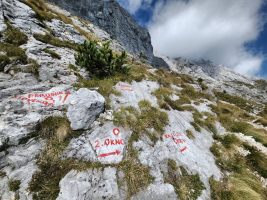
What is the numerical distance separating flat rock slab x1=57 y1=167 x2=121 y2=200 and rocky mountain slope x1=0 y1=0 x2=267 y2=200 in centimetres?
3

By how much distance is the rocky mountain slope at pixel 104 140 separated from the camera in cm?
706

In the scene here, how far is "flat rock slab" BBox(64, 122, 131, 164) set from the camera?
784 centimetres

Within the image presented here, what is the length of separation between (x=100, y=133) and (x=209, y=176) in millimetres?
4918

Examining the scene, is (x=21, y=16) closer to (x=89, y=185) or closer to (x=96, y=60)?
(x=96, y=60)

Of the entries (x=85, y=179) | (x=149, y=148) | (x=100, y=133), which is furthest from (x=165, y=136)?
(x=85, y=179)

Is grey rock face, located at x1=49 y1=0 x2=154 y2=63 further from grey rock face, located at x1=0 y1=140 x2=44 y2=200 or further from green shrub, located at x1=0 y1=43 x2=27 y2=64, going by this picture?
grey rock face, located at x1=0 y1=140 x2=44 y2=200

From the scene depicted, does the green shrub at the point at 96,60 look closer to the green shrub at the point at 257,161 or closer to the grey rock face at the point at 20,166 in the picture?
the grey rock face at the point at 20,166

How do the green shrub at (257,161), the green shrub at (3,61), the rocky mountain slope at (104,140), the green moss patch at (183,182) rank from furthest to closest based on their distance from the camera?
the green shrub at (3,61)
the green shrub at (257,161)
the green moss patch at (183,182)
the rocky mountain slope at (104,140)

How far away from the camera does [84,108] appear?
9.36m

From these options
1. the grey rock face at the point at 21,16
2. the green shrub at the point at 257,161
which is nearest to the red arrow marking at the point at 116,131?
the green shrub at the point at 257,161

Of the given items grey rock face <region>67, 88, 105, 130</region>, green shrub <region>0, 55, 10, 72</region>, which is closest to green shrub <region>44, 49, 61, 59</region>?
green shrub <region>0, 55, 10, 72</region>

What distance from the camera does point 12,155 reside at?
284 inches

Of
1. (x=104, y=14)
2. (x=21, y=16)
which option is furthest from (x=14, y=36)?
(x=104, y=14)

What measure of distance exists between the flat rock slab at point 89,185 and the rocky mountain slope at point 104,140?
0.03 metres
